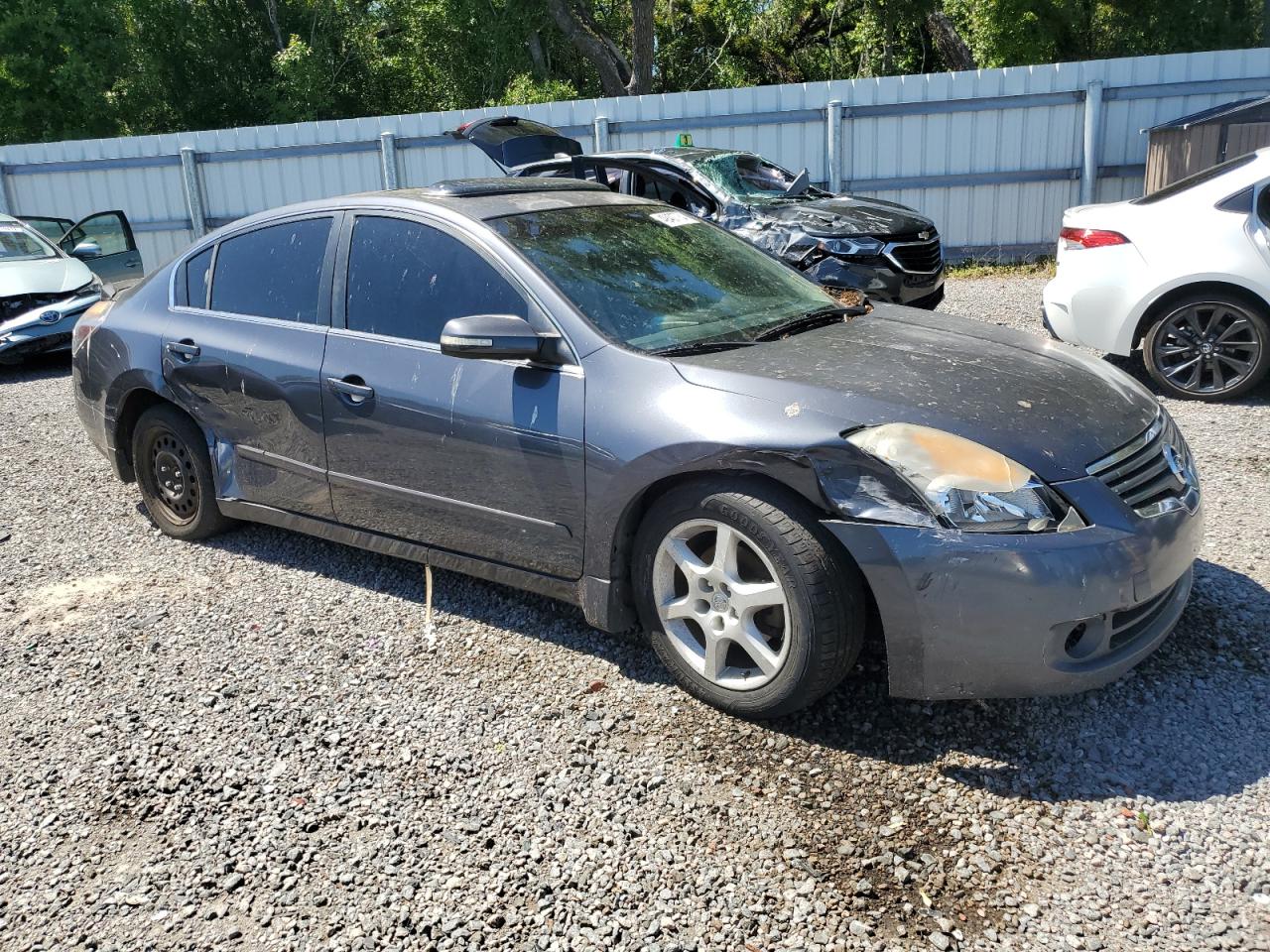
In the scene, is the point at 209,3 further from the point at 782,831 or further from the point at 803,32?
the point at 782,831

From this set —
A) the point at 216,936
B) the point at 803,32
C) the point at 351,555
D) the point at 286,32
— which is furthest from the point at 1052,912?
the point at 286,32

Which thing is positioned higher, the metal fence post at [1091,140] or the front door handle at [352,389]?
the metal fence post at [1091,140]

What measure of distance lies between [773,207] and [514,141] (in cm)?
264

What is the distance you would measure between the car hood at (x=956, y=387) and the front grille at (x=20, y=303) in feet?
28.3

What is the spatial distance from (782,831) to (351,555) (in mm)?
2718

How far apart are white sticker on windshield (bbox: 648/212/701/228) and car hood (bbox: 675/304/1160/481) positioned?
93 cm

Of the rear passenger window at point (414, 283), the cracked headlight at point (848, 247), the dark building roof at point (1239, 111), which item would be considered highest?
the dark building roof at point (1239, 111)

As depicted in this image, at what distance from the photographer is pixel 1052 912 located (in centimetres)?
247

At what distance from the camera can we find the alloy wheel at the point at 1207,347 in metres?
6.54

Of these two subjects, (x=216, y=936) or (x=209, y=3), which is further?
(x=209, y=3)

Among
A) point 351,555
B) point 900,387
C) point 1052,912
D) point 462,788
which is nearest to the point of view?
point 1052,912

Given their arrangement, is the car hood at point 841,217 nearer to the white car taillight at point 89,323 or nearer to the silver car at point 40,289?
the white car taillight at point 89,323

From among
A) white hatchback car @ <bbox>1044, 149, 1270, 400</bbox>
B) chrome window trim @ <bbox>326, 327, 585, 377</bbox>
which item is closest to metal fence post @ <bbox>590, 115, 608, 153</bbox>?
white hatchback car @ <bbox>1044, 149, 1270, 400</bbox>

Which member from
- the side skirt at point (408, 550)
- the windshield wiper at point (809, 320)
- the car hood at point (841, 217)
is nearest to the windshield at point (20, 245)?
the car hood at point (841, 217)
